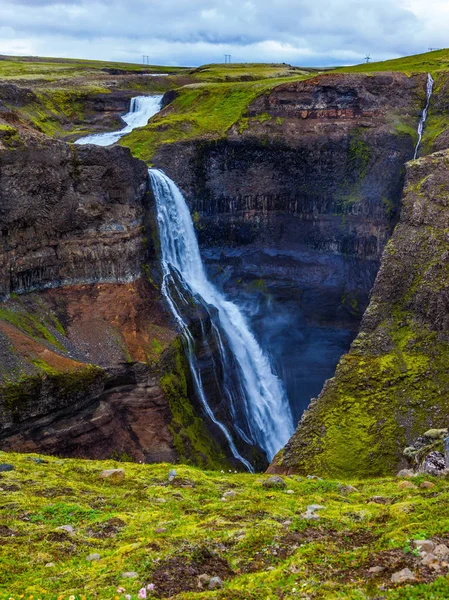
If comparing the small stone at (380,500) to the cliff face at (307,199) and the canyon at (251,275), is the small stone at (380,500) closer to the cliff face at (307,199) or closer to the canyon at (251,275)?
the canyon at (251,275)

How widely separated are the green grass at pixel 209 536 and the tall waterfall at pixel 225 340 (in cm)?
2089

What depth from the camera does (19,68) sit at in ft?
320

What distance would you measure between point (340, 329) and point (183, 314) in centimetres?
1621

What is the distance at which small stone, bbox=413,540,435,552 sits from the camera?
8.70 metres

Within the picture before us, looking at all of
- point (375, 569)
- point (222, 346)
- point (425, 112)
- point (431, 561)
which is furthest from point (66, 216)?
point (425, 112)

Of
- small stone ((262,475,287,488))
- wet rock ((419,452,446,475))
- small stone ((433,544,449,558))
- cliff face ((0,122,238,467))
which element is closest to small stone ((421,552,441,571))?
small stone ((433,544,449,558))

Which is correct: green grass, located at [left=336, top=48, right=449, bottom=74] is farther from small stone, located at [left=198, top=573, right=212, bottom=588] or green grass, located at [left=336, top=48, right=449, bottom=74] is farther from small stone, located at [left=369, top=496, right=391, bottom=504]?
small stone, located at [left=198, top=573, right=212, bottom=588]

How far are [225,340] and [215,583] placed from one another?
108 ft

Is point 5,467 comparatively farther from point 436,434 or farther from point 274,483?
point 436,434

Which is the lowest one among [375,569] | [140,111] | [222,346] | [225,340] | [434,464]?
[222,346]

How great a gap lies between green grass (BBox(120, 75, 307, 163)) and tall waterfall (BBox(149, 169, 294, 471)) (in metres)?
7.80

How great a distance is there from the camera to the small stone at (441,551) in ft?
27.6

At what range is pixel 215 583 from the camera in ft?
29.6

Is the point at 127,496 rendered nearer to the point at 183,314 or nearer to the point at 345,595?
the point at 345,595
